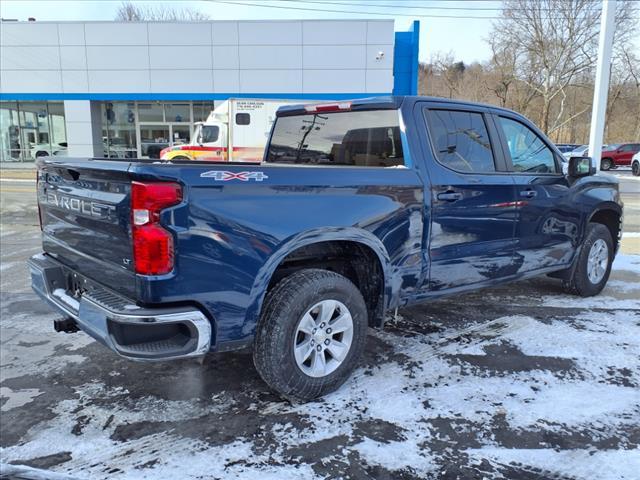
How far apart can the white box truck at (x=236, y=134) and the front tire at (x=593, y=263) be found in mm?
14225

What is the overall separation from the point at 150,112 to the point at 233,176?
89.1 ft

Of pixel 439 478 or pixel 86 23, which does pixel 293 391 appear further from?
pixel 86 23

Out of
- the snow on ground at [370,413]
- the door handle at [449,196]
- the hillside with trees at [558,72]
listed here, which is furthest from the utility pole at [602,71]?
the hillside with trees at [558,72]

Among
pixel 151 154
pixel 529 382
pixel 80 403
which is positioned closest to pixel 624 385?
pixel 529 382

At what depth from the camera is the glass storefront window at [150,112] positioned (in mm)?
27531

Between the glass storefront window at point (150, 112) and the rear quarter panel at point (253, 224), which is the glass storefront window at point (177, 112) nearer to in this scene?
the glass storefront window at point (150, 112)

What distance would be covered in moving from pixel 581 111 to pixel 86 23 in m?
41.2

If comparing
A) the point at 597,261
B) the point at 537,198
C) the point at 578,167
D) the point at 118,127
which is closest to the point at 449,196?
the point at 537,198

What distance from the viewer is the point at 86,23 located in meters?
25.7

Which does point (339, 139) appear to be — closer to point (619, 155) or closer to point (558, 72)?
point (619, 155)

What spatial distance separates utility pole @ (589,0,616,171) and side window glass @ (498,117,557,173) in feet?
14.5

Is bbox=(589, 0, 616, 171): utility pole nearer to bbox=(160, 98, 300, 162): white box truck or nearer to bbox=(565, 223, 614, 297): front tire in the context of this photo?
bbox=(565, 223, 614, 297): front tire

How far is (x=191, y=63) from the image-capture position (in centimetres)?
2570

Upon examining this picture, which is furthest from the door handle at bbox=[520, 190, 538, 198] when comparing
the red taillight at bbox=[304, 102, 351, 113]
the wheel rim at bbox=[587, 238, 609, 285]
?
the red taillight at bbox=[304, 102, 351, 113]
